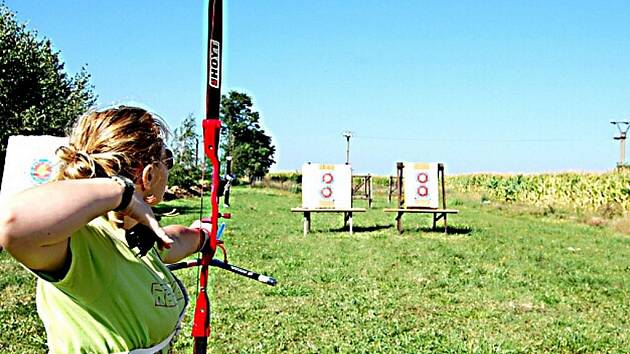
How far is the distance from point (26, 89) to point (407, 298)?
11.4 meters

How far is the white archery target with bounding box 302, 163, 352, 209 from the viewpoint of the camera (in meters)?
13.3

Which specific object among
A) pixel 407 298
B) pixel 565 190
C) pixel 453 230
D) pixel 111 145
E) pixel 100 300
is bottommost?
pixel 407 298

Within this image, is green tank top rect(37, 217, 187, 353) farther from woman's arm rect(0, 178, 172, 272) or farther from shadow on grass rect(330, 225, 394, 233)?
shadow on grass rect(330, 225, 394, 233)

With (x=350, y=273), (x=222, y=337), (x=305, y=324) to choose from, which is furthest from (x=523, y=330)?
(x=350, y=273)

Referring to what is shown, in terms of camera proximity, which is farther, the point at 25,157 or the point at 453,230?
the point at 453,230

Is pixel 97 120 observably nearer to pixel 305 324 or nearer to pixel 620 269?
pixel 305 324

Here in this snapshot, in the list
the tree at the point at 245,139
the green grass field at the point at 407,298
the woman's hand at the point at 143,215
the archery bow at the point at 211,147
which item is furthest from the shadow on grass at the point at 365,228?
the tree at the point at 245,139

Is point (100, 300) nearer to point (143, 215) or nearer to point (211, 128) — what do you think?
point (143, 215)

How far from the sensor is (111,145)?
4.38ft

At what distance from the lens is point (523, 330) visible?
5355mm

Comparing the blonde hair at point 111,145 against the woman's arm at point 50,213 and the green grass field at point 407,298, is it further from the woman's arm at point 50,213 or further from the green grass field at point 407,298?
the green grass field at point 407,298

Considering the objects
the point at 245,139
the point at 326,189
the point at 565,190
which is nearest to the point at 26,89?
the point at 326,189

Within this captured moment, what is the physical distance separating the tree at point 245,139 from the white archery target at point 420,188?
31177 mm

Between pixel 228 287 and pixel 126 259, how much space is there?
18.3ft
